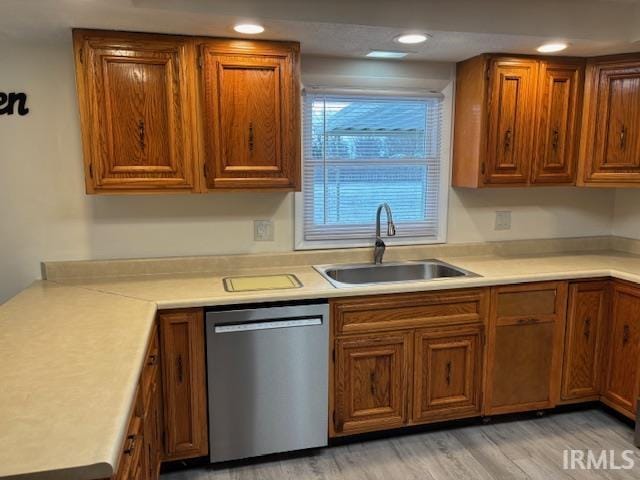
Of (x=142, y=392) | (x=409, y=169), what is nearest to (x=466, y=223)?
(x=409, y=169)

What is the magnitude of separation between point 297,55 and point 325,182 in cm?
78

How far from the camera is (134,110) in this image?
2238 millimetres

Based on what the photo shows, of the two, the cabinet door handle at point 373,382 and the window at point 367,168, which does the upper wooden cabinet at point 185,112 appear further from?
the cabinet door handle at point 373,382

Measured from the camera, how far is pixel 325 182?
2900 millimetres

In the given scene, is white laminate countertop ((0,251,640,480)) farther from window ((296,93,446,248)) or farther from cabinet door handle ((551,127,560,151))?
cabinet door handle ((551,127,560,151))

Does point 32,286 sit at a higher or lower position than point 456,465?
higher

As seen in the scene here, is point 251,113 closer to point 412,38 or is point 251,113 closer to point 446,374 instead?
point 412,38

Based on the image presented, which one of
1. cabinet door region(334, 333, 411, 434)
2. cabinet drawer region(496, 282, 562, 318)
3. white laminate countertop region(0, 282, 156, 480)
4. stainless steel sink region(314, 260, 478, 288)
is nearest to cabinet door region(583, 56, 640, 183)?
cabinet drawer region(496, 282, 562, 318)

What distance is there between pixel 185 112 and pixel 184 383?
1254 mm

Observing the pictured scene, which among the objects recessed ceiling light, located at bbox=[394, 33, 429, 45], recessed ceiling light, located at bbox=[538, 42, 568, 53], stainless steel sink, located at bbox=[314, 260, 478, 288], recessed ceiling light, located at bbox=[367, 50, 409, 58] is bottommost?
stainless steel sink, located at bbox=[314, 260, 478, 288]

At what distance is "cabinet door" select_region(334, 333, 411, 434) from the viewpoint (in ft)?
7.97

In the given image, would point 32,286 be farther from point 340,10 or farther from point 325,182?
point 340,10

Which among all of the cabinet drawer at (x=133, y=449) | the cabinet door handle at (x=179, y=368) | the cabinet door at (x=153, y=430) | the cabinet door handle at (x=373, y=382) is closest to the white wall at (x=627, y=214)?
the cabinet door handle at (x=373, y=382)

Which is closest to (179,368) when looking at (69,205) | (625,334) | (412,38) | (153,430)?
(153,430)
